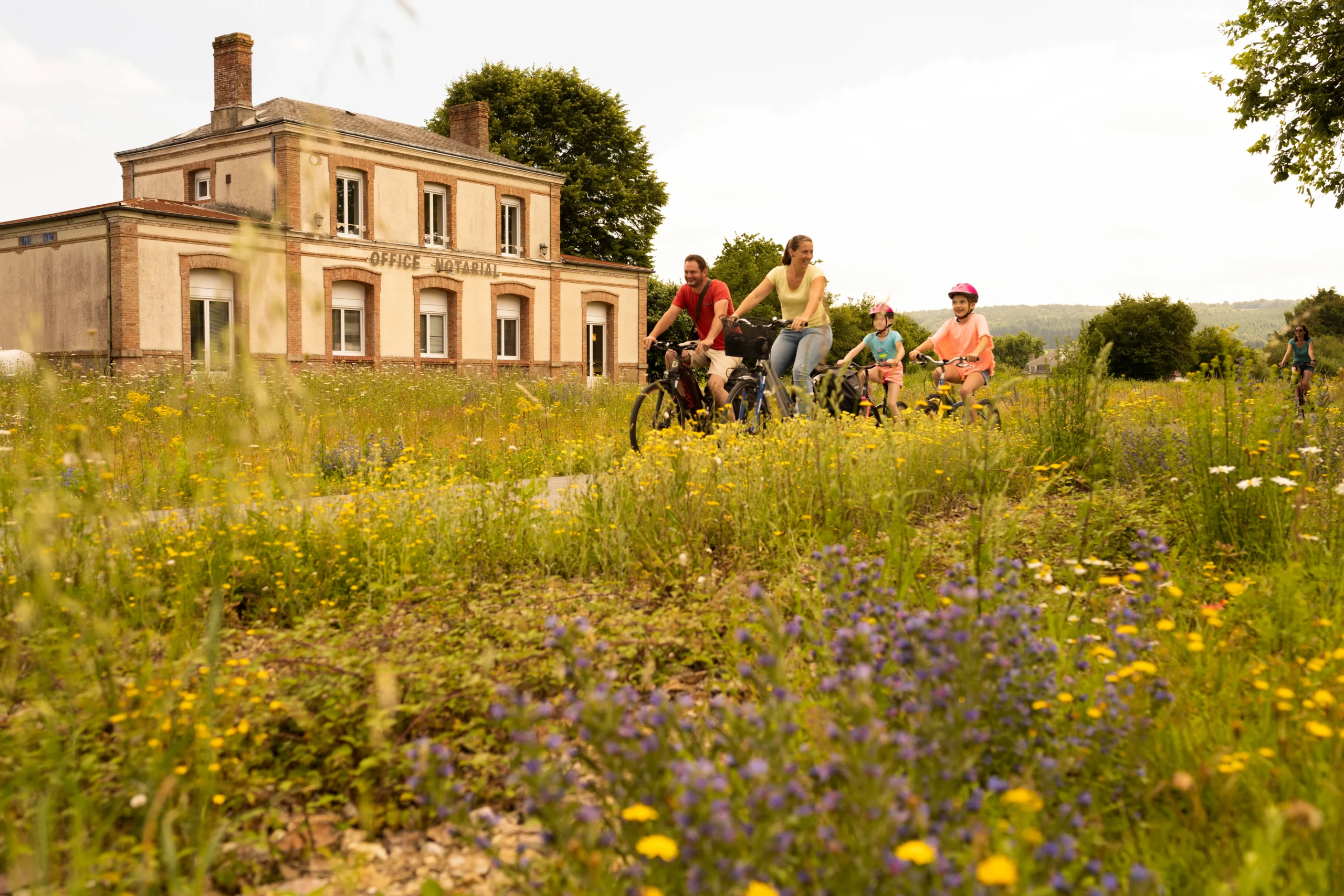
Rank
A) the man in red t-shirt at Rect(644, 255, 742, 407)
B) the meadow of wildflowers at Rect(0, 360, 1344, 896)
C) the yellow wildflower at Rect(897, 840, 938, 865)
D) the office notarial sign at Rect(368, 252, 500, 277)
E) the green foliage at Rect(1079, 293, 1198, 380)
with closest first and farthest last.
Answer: the yellow wildflower at Rect(897, 840, 938, 865) → the meadow of wildflowers at Rect(0, 360, 1344, 896) → the man in red t-shirt at Rect(644, 255, 742, 407) → the office notarial sign at Rect(368, 252, 500, 277) → the green foliage at Rect(1079, 293, 1198, 380)

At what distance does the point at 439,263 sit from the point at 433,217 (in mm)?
1711

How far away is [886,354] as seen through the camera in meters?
11.5

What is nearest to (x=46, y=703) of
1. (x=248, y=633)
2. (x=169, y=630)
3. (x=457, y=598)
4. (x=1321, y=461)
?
(x=248, y=633)

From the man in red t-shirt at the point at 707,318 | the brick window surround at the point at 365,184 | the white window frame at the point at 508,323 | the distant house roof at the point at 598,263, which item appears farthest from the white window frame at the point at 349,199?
the man in red t-shirt at the point at 707,318

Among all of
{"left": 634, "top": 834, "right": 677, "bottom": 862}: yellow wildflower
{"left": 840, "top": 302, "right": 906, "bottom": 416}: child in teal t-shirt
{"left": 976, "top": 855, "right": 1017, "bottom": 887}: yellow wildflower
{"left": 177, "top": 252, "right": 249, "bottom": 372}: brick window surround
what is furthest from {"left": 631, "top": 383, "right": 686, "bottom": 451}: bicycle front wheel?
{"left": 177, "top": 252, "right": 249, "bottom": 372}: brick window surround

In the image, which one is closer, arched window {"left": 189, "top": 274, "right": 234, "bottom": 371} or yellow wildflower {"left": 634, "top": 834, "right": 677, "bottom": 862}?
yellow wildflower {"left": 634, "top": 834, "right": 677, "bottom": 862}

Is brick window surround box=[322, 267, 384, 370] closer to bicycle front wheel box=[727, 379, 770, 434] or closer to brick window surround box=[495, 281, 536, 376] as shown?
brick window surround box=[495, 281, 536, 376]

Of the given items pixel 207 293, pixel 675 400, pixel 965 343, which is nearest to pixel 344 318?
pixel 207 293

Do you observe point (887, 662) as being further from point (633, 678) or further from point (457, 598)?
point (457, 598)

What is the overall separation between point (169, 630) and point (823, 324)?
643cm

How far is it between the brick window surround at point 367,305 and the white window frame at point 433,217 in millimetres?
2551

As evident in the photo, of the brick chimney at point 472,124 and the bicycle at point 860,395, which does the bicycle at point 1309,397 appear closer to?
the bicycle at point 860,395

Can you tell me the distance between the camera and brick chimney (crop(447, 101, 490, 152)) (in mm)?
34438

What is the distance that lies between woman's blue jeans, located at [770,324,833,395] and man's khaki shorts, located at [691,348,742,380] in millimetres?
374
